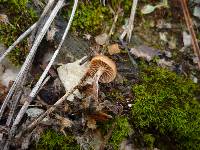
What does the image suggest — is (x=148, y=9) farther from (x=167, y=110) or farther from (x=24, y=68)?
(x=24, y=68)

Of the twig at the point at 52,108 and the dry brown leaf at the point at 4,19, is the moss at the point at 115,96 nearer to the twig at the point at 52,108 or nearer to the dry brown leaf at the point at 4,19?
the twig at the point at 52,108

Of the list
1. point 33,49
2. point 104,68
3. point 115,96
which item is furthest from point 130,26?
point 33,49

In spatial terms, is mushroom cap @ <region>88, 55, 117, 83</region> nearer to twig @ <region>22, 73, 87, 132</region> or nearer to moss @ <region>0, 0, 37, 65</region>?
twig @ <region>22, 73, 87, 132</region>

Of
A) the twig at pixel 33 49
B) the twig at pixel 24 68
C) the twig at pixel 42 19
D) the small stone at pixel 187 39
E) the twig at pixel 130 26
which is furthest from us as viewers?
the small stone at pixel 187 39

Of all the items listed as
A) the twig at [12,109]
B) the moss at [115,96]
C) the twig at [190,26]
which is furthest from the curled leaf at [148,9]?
the twig at [12,109]

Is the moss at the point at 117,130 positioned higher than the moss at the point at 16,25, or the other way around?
the moss at the point at 16,25

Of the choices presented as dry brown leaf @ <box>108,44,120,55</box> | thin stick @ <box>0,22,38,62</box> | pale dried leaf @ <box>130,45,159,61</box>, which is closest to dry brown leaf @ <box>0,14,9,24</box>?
thin stick @ <box>0,22,38,62</box>
